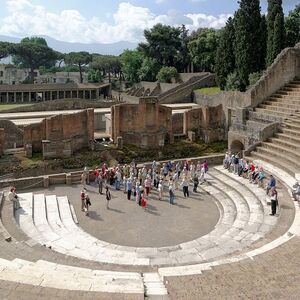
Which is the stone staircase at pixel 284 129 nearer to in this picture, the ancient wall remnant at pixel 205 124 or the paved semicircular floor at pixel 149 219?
the paved semicircular floor at pixel 149 219

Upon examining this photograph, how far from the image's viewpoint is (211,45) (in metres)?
53.2

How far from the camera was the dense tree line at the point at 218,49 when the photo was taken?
3706 centimetres

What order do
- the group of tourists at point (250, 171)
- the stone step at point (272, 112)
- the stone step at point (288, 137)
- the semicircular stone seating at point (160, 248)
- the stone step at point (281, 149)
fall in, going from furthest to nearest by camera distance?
the stone step at point (272, 112) < the stone step at point (288, 137) < the stone step at point (281, 149) < the group of tourists at point (250, 171) < the semicircular stone seating at point (160, 248)

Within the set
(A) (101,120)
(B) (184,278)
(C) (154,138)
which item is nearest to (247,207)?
(B) (184,278)

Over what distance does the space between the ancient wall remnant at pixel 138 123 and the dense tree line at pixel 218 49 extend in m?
10.2

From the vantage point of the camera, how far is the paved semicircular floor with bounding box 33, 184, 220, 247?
1612 centimetres

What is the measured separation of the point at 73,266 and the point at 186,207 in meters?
7.99

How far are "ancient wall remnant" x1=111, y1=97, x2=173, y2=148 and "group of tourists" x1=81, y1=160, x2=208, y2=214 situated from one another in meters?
7.25

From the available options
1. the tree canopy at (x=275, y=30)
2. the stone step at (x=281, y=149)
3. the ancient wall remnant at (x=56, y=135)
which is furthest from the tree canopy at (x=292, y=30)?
the ancient wall remnant at (x=56, y=135)

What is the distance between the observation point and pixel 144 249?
588 inches

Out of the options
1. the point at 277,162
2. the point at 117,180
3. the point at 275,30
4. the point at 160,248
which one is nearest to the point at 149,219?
the point at 160,248

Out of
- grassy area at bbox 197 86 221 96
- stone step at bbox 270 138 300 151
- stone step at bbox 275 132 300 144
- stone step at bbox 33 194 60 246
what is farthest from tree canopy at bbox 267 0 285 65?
stone step at bbox 33 194 60 246

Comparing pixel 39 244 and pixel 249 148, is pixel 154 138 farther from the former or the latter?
pixel 39 244

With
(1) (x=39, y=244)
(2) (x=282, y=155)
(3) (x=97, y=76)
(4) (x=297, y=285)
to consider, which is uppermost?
(3) (x=97, y=76)
